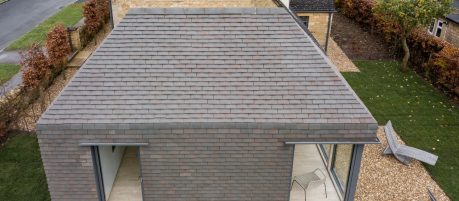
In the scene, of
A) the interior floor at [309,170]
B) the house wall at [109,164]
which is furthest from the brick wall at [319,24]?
the house wall at [109,164]

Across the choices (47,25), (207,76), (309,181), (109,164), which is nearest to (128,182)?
(109,164)

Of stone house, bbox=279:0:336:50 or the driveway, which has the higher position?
stone house, bbox=279:0:336:50

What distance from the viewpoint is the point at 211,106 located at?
368 inches

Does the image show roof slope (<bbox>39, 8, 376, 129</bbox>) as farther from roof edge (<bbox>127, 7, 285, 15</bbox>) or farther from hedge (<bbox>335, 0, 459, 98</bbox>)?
hedge (<bbox>335, 0, 459, 98</bbox>)

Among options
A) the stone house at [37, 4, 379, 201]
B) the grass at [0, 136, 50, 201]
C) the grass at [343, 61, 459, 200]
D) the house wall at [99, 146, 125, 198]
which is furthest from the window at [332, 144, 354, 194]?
the grass at [0, 136, 50, 201]

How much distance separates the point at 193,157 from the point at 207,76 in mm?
1893

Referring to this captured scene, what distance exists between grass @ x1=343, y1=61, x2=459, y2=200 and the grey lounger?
535 mm

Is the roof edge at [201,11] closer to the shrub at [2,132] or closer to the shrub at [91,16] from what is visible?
the shrub at [2,132]

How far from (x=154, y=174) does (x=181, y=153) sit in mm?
866

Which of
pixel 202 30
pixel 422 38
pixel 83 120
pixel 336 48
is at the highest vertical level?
pixel 202 30

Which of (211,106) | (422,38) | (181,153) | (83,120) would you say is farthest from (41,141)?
(422,38)

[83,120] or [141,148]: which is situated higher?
[83,120]

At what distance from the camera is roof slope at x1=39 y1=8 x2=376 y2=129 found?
9.23 meters

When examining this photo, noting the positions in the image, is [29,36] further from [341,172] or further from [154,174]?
[341,172]
